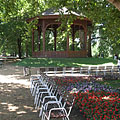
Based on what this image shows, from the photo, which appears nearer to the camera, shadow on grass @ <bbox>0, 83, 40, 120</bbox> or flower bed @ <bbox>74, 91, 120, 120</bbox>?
flower bed @ <bbox>74, 91, 120, 120</bbox>

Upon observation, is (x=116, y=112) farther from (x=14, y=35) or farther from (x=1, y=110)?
(x=14, y=35)

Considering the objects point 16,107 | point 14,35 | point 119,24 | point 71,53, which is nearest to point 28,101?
point 16,107

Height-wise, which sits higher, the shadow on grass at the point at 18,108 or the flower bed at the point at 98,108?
the flower bed at the point at 98,108

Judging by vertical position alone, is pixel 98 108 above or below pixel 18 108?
above

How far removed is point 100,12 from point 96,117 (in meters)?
9.16

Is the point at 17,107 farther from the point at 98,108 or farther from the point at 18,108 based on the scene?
the point at 98,108

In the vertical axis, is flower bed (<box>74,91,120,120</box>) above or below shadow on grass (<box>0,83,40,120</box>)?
above

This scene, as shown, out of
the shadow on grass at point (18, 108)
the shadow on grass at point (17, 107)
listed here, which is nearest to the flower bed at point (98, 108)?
the shadow on grass at point (18, 108)

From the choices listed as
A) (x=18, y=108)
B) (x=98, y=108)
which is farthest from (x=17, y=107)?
(x=98, y=108)

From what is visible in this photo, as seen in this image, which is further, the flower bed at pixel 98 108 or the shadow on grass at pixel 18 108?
the shadow on grass at pixel 18 108

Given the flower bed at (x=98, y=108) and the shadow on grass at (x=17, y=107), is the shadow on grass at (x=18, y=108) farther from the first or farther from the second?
the flower bed at (x=98, y=108)

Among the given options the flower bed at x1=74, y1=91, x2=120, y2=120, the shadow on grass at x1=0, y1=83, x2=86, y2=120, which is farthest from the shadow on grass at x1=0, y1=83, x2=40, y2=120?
the flower bed at x1=74, y1=91, x2=120, y2=120

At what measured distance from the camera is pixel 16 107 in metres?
5.93

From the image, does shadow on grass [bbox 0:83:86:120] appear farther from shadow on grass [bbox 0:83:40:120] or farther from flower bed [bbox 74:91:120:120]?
flower bed [bbox 74:91:120:120]
